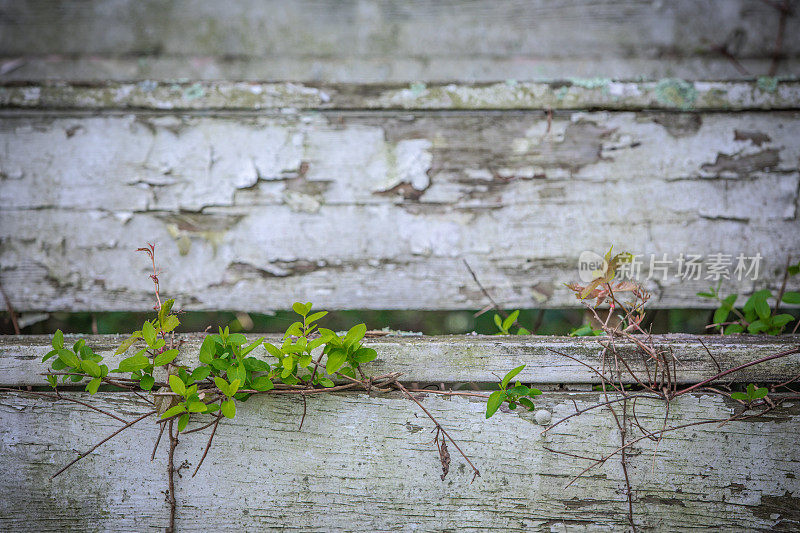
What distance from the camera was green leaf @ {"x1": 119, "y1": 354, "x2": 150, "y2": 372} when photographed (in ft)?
2.33

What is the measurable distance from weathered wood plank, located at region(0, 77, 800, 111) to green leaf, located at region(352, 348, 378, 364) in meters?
0.78

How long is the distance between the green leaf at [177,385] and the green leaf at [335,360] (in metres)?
0.22

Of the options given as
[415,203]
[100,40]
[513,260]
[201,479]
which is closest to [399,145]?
[415,203]

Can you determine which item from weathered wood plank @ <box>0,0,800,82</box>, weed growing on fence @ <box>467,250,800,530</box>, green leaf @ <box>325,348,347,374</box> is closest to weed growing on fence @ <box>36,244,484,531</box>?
green leaf @ <box>325,348,347,374</box>

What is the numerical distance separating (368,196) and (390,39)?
34.3 inches

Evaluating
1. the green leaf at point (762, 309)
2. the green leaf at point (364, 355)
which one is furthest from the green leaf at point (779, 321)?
the green leaf at point (364, 355)

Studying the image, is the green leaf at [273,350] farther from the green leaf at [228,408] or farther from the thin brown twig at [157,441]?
the thin brown twig at [157,441]

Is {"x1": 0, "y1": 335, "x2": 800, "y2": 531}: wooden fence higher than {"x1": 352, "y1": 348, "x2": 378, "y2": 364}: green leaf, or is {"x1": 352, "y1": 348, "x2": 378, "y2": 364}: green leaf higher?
{"x1": 352, "y1": 348, "x2": 378, "y2": 364}: green leaf

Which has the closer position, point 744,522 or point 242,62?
point 744,522

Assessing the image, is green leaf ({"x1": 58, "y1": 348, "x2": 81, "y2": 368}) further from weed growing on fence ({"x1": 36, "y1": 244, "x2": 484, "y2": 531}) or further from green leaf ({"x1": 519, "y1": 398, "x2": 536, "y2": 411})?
green leaf ({"x1": 519, "y1": 398, "x2": 536, "y2": 411})

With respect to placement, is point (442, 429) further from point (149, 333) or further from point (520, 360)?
point (149, 333)

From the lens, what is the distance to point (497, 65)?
6.08 ft

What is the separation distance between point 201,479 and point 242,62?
5.20 feet

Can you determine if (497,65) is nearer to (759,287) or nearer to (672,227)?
(672,227)
